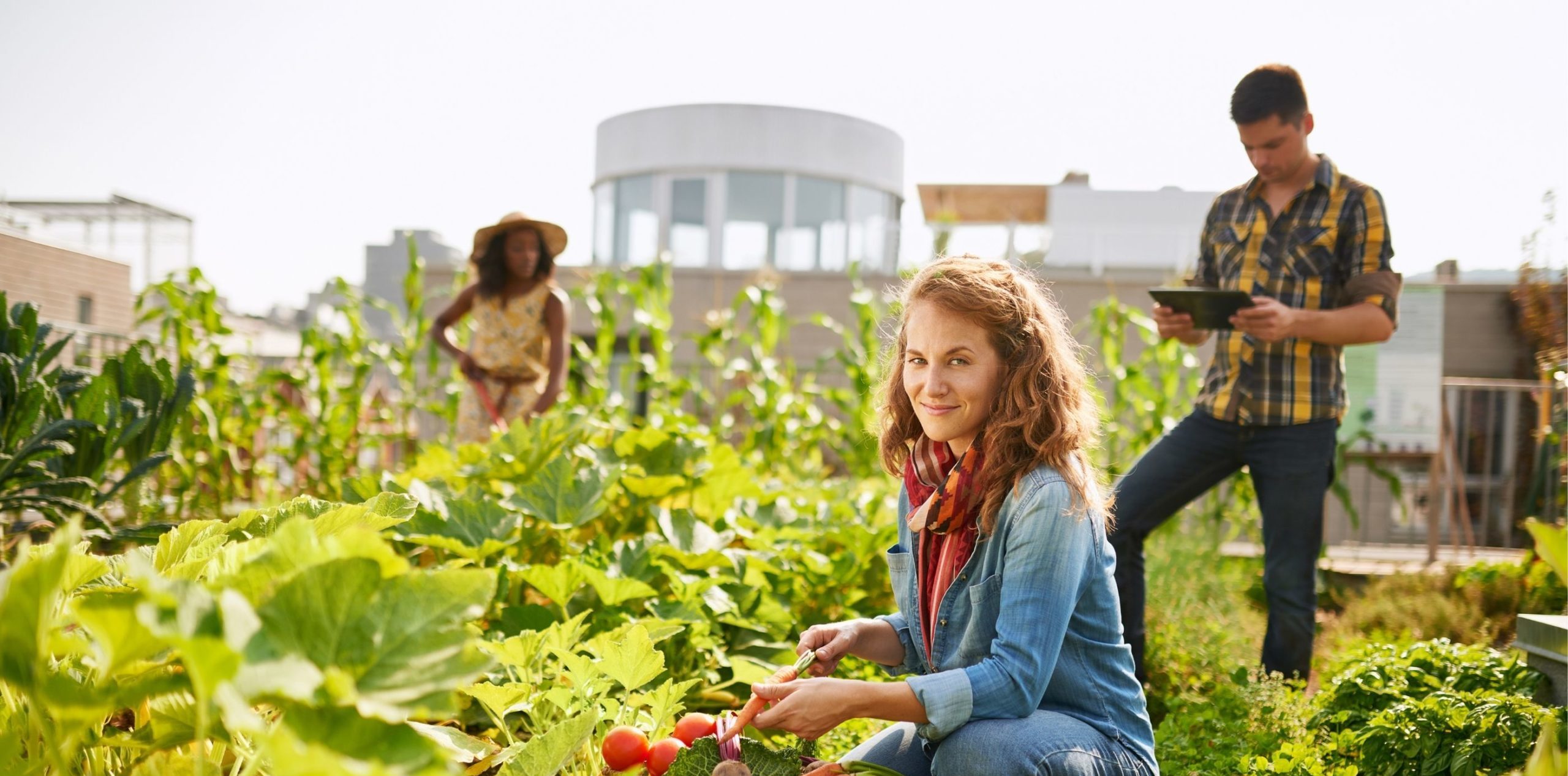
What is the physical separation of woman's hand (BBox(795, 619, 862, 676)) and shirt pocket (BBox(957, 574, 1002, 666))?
6.9 inches

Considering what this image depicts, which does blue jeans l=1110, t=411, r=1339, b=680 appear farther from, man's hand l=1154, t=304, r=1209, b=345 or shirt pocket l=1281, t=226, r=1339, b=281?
shirt pocket l=1281, t=226, r=1339, b=281

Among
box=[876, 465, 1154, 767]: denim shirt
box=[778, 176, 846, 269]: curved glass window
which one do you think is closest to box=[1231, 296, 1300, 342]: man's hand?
box=[876, 465, 1154, 767]: denim shirt

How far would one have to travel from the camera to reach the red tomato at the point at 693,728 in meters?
1.54

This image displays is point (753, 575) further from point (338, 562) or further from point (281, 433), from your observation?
point (281, 433)

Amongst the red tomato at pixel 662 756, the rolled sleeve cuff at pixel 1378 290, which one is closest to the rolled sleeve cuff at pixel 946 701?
the red tomato at pixel 662 756

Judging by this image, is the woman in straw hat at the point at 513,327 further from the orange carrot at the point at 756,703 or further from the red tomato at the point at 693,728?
the orange carrot at the point at 756,703

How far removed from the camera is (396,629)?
70 cm

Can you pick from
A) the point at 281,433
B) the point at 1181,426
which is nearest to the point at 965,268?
the point at 1181,426

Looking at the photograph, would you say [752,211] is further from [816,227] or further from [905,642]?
A: [905,642]

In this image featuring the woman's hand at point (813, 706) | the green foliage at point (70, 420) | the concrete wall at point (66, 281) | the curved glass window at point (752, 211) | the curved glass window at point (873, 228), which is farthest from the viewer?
the curved glass window at point (752, 211)

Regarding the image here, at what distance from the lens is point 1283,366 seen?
250 cm

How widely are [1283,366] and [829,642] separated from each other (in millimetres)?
1573

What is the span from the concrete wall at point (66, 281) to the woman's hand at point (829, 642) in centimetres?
1257

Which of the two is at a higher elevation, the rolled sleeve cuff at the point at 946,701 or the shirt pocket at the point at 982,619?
the shirt pocket at the point at 982,619
